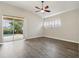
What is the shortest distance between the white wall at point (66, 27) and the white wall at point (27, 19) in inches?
57.4

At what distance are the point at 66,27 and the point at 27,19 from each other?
371cm

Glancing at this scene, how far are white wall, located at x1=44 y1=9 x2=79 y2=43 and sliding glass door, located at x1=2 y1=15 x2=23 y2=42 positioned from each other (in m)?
3.24

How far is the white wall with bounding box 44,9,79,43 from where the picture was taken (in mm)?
6031

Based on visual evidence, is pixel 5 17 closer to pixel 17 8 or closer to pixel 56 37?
pixel 17 8

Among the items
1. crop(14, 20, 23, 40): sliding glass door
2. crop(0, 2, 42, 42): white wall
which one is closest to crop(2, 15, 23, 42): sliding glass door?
crop(14, 20, 23, 40): sliding glass door

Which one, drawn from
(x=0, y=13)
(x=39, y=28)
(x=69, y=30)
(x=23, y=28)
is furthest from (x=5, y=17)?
(x=69, y=30)

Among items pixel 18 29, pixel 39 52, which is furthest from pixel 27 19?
pixel 39 52

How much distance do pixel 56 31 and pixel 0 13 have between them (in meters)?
5.09

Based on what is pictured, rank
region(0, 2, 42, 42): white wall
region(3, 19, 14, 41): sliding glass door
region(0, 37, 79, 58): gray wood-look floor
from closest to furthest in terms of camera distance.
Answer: region(0, 37, 79, 58): gray wood-look floor → region(0, 2, 42, 42): white wall → region(3, 19, 14, 41): sliding glass door

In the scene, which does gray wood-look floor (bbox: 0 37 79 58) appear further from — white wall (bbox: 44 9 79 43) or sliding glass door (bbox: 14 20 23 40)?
sliding glass door (bbox: 14 20 23 40)

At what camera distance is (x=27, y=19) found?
8.25 m

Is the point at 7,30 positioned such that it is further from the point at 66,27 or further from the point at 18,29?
the point at 66,27

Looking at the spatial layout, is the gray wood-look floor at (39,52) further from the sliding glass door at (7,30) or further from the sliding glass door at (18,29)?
the sliding glass door at (18,29)

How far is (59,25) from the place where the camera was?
7.74 metres
